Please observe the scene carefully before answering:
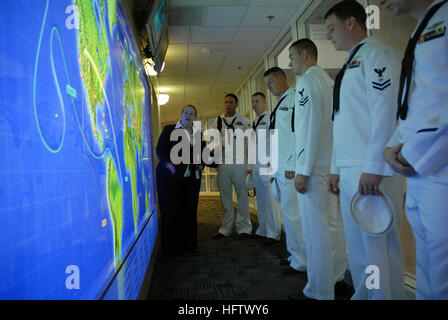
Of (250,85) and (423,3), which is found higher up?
(250,85)

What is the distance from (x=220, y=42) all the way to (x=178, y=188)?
2670mm

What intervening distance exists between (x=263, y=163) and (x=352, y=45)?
87.5 inches

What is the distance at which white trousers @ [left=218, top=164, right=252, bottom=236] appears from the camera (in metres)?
4.05

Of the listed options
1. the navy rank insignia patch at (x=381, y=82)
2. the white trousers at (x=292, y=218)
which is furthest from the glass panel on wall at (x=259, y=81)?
the navy rank insignia patch at (x=381, y=82)

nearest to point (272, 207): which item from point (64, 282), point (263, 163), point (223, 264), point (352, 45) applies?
point (263, 163)

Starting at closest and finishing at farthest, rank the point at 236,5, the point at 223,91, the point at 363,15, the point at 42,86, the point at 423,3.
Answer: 1. the point at 42,86
2. the point at 423,3
3. the point at 363,15
4. the point at 236,5
5. the point at 223,91

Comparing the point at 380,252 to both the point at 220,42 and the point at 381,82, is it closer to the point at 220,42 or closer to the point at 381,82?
the point at 381,82

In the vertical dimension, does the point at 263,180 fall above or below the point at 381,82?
below

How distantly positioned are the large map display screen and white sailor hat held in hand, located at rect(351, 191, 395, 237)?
3.36 ft

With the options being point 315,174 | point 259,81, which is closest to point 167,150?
point 315,174

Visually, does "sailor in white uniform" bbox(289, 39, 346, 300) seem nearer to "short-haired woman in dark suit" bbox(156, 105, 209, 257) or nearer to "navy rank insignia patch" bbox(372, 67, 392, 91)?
"navy rank insignia patch" bbox(372, 67, 392, 91)

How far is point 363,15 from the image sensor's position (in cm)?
157

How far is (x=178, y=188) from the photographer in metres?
3.09
